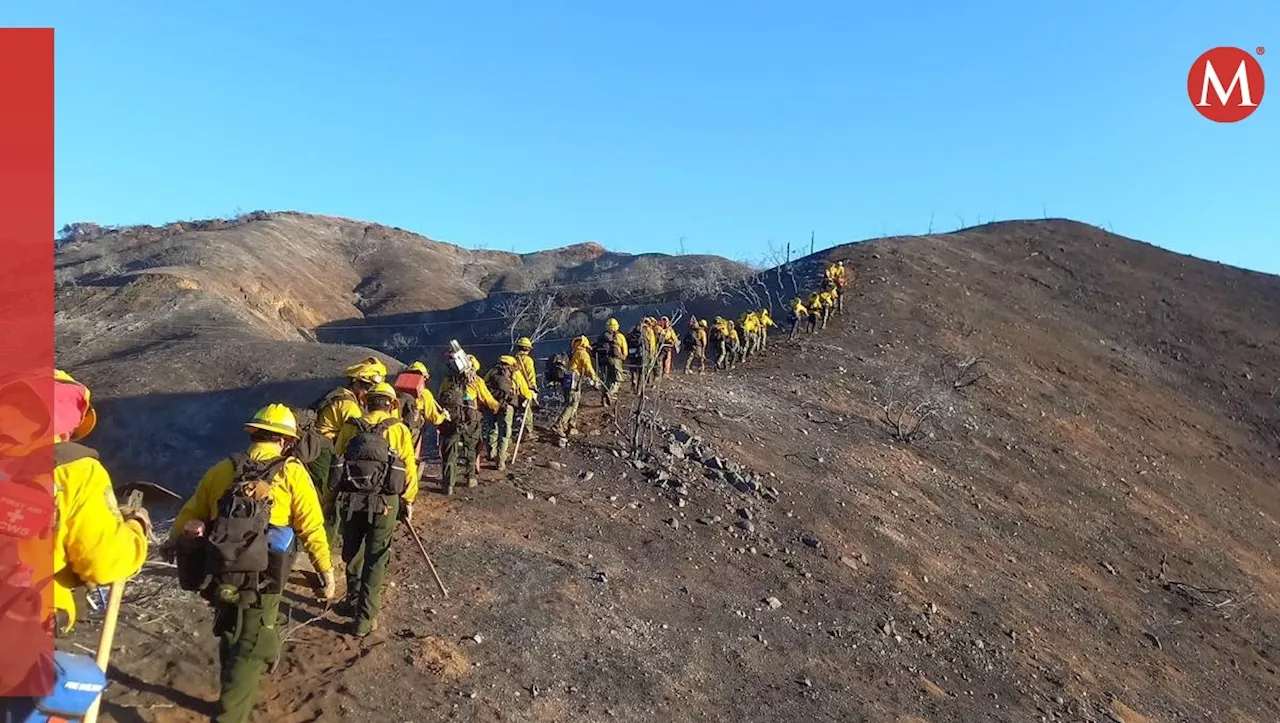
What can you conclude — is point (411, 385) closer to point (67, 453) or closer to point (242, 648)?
point (242, 648)

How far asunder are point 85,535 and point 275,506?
168 cm

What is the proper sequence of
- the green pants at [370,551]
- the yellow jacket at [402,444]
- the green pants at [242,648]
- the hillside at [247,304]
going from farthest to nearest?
the hillside at [247,304], the yellow jacket at [402,444], the green pants at [370,551], the green pants at [242,648]

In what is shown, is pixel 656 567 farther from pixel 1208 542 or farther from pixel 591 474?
pixel 1208 542

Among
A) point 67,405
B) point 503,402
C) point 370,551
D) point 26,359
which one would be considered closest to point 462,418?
point 503,402

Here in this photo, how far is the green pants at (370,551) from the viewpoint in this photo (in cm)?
641

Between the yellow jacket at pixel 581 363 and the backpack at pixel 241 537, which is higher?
the yellow jacket at pixel 581 363

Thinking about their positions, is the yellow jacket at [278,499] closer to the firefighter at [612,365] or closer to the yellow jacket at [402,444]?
the yellow jacket at [402,444]

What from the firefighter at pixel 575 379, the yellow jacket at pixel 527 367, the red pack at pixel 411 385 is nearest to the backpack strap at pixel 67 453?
the red pack at pixel 411 385

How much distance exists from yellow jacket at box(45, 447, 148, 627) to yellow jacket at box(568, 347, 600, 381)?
11002mm

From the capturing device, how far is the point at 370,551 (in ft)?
21.1

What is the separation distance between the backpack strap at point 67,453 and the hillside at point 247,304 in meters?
22.0

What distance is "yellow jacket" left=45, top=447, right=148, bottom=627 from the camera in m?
3.22

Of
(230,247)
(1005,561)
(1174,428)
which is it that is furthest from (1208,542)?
(230,247)

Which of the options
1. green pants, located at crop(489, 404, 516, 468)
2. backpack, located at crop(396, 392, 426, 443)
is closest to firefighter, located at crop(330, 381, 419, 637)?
backpack, located at crop(396, 392, 426, 443)
